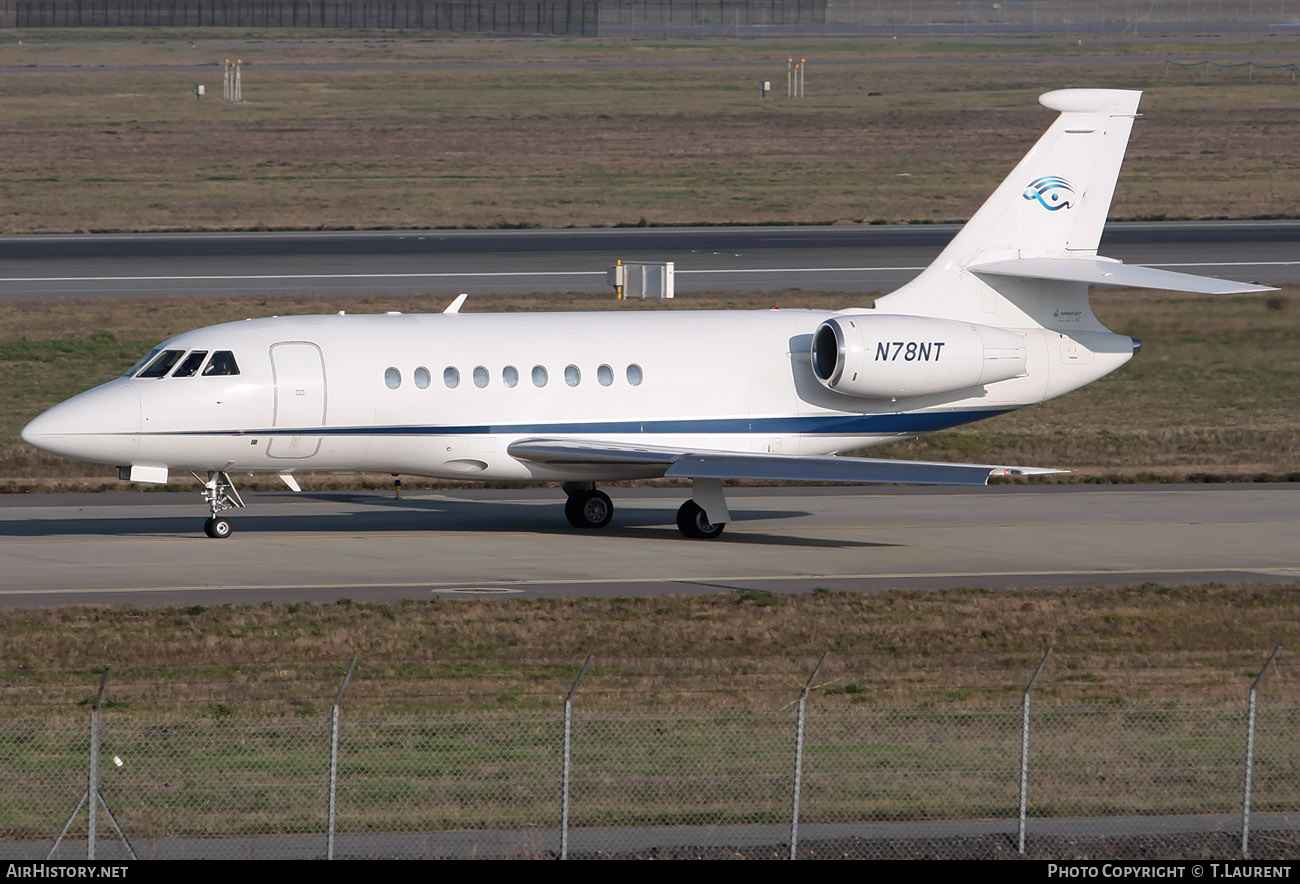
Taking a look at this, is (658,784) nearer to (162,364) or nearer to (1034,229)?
(162,364)

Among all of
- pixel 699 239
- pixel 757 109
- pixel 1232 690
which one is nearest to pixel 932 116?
pixel 757 109

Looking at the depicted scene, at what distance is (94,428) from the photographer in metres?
28.3

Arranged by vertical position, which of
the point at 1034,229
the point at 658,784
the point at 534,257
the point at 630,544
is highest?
the point at 534,257

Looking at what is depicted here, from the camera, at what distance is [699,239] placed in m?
69.4

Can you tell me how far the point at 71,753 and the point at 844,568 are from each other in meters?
13.9

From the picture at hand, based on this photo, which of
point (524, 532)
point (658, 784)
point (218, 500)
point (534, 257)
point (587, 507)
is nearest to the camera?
point (658, 784)

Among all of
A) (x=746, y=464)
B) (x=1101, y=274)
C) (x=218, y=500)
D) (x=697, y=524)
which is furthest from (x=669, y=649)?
(x=1101, y=274)

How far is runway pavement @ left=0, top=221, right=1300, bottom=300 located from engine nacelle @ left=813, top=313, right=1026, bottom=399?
23.5 meters

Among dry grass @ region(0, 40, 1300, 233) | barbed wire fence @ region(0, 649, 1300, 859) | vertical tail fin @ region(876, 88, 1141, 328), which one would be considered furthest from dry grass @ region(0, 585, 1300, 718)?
dry grass @ region(0, 40, 1300, 233)

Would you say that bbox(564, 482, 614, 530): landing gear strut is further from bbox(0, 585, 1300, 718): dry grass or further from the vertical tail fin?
bbox(0, 585, 1300, 718): dry grass

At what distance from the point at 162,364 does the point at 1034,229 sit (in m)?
15.2

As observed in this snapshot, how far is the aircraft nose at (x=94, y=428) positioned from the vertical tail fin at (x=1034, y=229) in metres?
13.2

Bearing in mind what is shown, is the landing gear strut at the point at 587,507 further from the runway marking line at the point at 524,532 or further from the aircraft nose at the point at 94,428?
the aircraft nose at the point at 94,428

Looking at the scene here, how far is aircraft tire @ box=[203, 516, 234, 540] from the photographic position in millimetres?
30125
